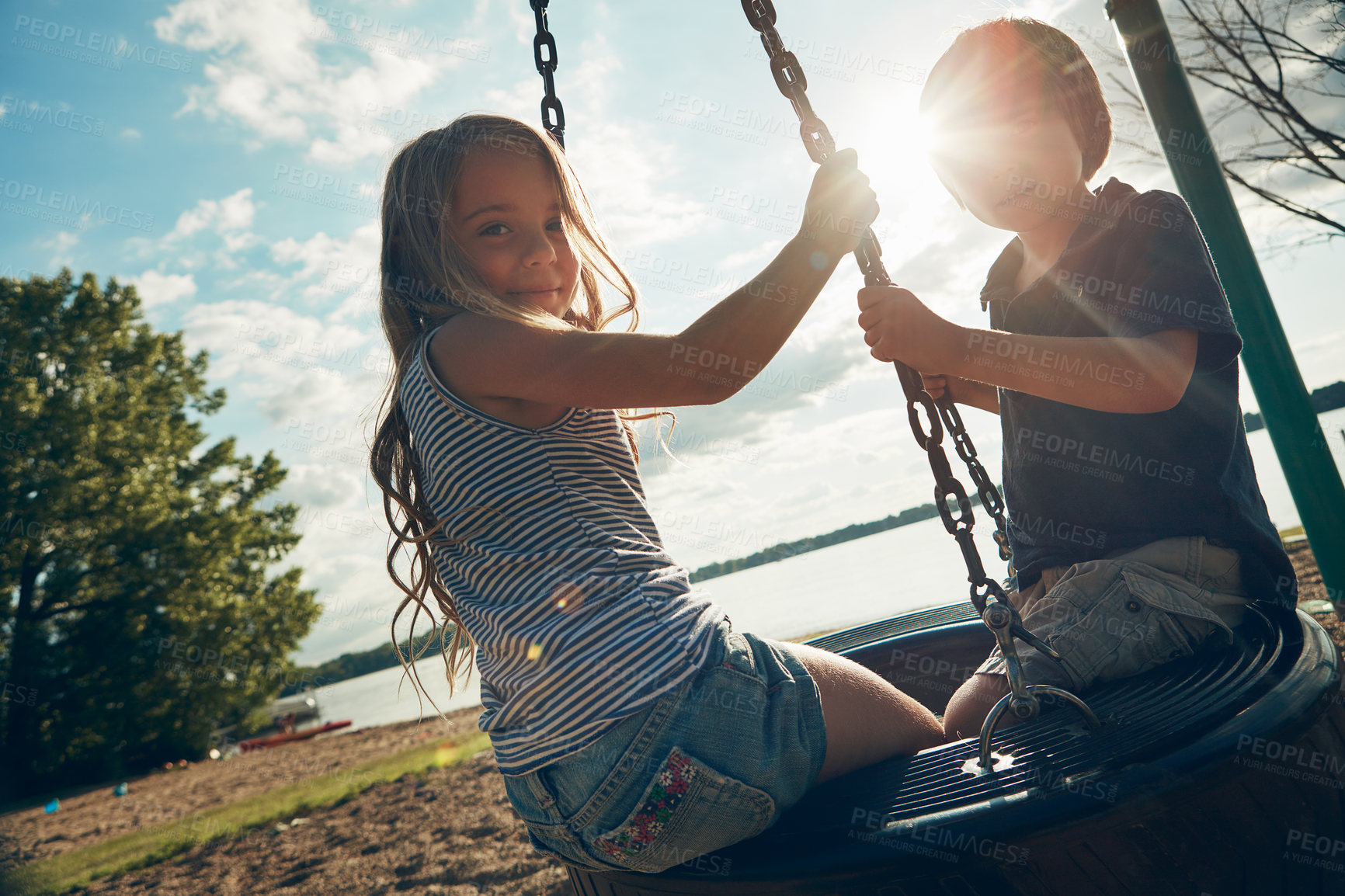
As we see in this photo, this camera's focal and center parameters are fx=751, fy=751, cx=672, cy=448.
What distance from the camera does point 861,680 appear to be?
1.36m

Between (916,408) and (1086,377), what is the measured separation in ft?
1.03

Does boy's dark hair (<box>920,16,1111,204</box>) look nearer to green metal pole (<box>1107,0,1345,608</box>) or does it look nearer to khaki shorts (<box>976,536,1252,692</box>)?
khaki shorts (<box>976,536,1252,692</box>)

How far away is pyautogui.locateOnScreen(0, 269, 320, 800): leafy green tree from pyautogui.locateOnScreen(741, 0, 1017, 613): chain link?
13857mm

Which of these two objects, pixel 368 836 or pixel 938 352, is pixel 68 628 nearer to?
pixel 368 836

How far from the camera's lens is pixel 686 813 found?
111cm

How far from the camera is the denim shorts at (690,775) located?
112 cm

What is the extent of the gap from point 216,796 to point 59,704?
24.6 ft

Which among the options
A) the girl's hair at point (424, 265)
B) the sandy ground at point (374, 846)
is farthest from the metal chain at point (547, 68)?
the sandy ground at point (374, 846)

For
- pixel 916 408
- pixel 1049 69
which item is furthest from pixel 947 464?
pixel 1049 69

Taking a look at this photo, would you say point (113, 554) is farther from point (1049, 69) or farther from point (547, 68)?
point (1049, 69)

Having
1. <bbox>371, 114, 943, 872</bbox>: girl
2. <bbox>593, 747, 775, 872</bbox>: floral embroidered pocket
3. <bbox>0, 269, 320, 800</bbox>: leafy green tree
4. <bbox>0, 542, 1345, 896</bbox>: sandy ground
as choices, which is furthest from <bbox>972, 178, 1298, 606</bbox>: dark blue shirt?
<bbox>0, 269, 320, 800</bbox>: leafy green tree

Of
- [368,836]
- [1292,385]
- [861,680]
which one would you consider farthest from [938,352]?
[368,836]

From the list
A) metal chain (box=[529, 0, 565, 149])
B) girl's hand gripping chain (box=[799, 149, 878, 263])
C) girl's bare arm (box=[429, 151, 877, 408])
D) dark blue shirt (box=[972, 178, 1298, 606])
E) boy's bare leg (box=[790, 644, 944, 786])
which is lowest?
boy's bare leg (box=[790, 644, 944, 786])

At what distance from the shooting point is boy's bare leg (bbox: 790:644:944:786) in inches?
50.2
